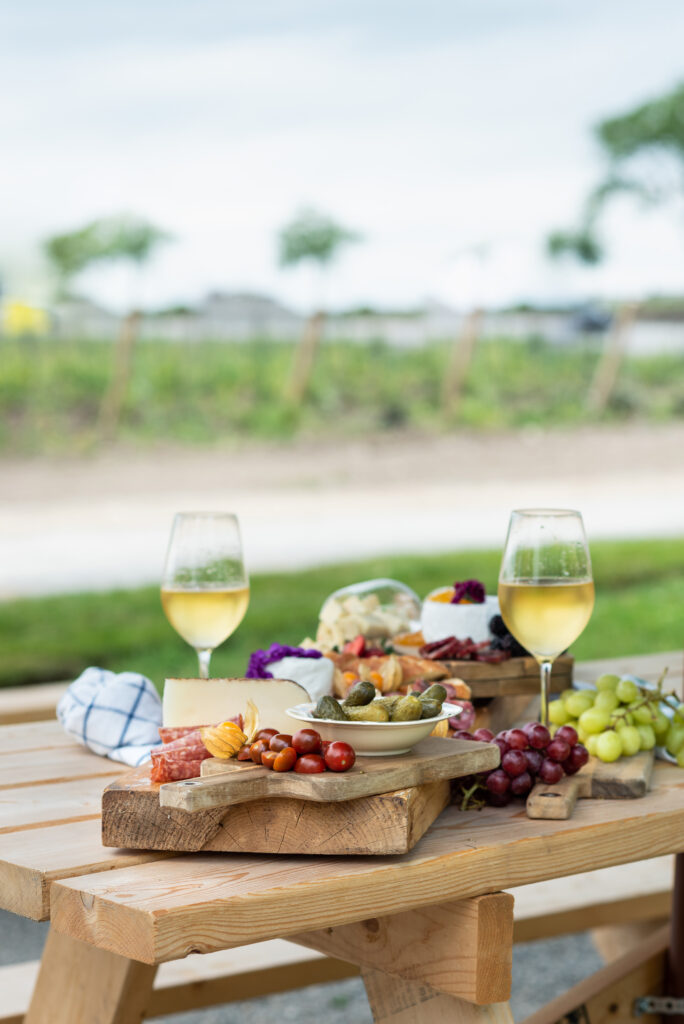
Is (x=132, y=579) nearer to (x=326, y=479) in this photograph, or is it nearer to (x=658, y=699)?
(x=326, y=479)

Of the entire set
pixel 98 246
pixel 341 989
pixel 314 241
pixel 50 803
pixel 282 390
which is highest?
pixel 314 241

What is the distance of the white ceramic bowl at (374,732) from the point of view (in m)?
1.13

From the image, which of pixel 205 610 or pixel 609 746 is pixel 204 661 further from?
pixel 609 746

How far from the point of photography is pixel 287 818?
3.67 feet

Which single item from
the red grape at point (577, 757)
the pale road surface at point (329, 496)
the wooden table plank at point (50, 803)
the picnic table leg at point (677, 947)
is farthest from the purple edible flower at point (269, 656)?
the pale road surface at point (329, 496)

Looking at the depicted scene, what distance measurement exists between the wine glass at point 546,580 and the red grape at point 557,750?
108mm

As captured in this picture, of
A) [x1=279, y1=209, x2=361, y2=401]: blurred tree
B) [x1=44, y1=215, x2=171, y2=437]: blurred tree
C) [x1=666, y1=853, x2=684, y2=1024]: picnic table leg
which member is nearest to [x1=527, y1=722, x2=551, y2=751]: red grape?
[x1=666, y1=853, x2=684, y2=1024]: picnic table leg

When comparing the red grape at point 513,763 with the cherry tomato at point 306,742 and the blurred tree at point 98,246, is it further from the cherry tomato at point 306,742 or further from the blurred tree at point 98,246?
the blurred tree at point 98,246

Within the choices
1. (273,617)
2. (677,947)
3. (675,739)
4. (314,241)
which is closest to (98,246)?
(314,241)

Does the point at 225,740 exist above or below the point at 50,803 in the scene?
above

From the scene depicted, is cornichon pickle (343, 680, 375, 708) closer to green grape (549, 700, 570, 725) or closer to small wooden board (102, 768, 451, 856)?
small wooden board (102, 768, 451, 856)

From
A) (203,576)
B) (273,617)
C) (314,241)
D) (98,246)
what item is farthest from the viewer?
(314,241)

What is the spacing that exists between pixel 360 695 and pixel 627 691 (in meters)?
0.43

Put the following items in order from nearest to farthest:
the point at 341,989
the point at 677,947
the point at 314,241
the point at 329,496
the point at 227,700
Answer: the point at 227,700 → the point at 677,947 → the point at 341,989 → the point at 329,496 → the point at 314,241
